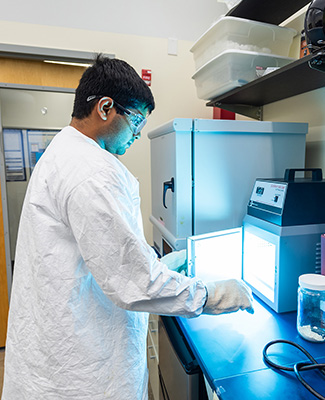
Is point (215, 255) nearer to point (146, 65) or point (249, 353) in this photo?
point (249, 353)

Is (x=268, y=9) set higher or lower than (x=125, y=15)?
lower

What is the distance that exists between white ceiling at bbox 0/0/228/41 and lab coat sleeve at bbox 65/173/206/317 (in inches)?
71.6

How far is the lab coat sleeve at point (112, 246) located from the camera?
675 mm

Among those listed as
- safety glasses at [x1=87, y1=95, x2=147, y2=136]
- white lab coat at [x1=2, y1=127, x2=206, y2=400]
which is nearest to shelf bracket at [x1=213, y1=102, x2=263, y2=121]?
safety glasses at [x1=87, y1=95, x2=147, y2=136]

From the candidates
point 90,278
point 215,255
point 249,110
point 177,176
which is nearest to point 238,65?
point 249,110

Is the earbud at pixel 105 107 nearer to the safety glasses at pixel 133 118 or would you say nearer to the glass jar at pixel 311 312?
the safety glasses at pixel 133 118

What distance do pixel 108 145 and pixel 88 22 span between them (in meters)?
1.60

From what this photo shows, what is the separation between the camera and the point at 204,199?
48.3 inches

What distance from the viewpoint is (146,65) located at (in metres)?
2.13

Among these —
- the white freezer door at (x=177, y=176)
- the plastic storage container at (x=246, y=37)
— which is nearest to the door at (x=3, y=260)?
the white freezer door at (x=177, y=176)

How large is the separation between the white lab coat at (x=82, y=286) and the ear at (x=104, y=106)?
0.09m

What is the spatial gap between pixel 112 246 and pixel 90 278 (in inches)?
6.4

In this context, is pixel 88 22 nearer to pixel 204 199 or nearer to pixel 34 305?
pixel 204 199

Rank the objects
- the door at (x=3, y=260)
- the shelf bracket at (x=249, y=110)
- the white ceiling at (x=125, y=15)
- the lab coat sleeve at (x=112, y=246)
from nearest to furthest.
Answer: the lab coat sleeve at (x=112, y=246)
the shelf bracket at (x=249, y=110)
the white ceiling at (x=125, y=15)
the door at (x=3, y=260)
